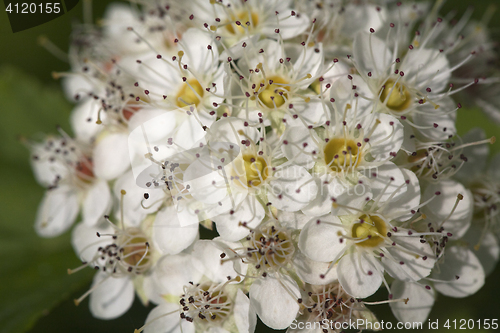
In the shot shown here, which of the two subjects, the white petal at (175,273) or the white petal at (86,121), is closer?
the white petal at (175,273)

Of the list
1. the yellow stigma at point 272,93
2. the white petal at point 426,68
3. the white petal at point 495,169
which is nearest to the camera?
the yellow stigma at point 272,93

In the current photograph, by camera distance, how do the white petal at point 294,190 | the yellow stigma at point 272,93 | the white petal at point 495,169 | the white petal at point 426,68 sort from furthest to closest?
the white petal at point 495,169
the white petal at point 426,68
the yellow stigma at point 272,93
the white petal at point 294,190

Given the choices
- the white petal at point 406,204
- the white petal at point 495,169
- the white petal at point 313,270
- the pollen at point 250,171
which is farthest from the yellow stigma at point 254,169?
the white petal at point 495,169

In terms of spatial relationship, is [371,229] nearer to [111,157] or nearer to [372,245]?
[372,245]

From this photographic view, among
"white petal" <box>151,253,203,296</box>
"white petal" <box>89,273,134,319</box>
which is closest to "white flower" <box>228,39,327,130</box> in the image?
"white petal" <box>151,253,203,296</box>

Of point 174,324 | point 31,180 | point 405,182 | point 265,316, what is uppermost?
point 405,182

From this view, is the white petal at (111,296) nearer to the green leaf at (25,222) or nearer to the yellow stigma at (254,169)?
the green leaf at (25,222)

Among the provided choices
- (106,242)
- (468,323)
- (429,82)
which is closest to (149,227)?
(106,242)

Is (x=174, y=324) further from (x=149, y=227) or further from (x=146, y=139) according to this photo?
(x=146, y=139)
